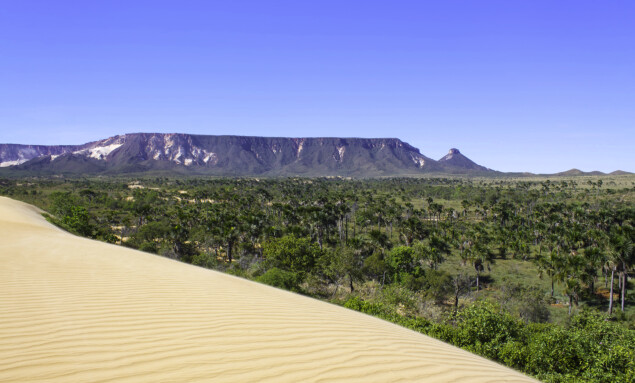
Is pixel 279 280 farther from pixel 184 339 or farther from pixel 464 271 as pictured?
pixel 464 271

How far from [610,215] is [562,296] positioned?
24.9 m

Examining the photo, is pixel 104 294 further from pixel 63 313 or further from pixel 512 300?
pixel 512 300

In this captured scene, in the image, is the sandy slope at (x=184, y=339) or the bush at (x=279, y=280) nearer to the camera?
the sandy slope at (x=184, y=339)

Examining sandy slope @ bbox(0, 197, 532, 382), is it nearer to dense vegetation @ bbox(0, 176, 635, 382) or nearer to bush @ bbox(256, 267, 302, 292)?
dense vegetation @ bbox(0, 176, 635, 382)

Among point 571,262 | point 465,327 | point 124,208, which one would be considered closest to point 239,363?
point 465,327

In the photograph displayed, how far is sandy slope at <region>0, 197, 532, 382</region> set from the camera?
13.5 ft

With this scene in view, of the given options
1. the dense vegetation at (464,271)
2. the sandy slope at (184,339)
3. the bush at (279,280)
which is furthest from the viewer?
the bush at (279,280)

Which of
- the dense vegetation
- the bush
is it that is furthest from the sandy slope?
the bush

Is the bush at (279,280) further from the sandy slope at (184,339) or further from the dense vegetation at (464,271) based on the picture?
the sandy slope at (184,339)

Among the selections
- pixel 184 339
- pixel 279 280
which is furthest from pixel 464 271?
pixel 184 339

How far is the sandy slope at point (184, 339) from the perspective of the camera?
13.5 ft

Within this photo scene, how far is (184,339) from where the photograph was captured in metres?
5.11

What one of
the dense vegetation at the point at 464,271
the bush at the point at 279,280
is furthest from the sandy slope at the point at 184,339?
the bush at the point at 279,280

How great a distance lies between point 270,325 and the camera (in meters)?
6.27
